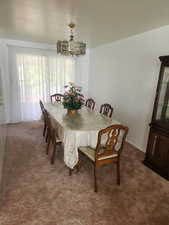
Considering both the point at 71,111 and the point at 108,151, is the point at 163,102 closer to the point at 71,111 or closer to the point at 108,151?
the point at 108,151

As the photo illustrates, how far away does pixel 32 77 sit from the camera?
4.37m

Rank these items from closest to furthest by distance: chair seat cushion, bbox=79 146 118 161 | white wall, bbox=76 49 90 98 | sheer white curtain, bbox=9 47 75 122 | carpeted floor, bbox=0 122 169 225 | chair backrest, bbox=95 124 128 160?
carpeted floor, bbox=0 122 169 225, chair backrest, bbox=95 124 128 160, chair seat cushion, bbox=79 146 118 161, sheer white curtain, bbox=9 47 75 122, white wall, bbox=76 49 90 98

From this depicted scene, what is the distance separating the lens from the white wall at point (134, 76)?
2771 millimetres

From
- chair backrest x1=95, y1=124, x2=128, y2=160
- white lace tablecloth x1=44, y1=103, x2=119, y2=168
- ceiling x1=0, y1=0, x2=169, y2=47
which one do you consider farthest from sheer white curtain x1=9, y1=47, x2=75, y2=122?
chair backrest x1=95, y1=124, x2=128, y2=160

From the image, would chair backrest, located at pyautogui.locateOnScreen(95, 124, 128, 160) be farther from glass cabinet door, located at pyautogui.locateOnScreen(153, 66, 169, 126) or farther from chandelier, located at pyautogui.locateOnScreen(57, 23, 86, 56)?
chandelier, located at pyautogui.locateOnScreen(57, 23, 86, 56)

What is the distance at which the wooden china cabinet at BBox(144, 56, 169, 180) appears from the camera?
7.41 ft

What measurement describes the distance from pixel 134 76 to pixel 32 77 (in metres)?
2.89

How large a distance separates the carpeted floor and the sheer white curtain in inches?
77.4

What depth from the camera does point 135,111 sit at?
3.27 m

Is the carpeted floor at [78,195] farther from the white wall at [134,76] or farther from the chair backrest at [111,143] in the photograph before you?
the white wall at [134,76]

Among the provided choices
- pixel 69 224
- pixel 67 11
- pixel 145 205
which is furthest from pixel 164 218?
pixel 67 11

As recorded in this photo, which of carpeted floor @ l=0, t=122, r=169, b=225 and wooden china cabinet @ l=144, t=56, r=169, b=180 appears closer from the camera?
carpeted floor @ l=0, t=122, r=169, b=225

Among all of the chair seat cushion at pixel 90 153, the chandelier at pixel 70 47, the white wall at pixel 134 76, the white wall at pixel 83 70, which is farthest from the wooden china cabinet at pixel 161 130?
the white wall at pixel 83 70

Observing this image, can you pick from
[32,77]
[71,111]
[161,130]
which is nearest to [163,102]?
[161,130]
